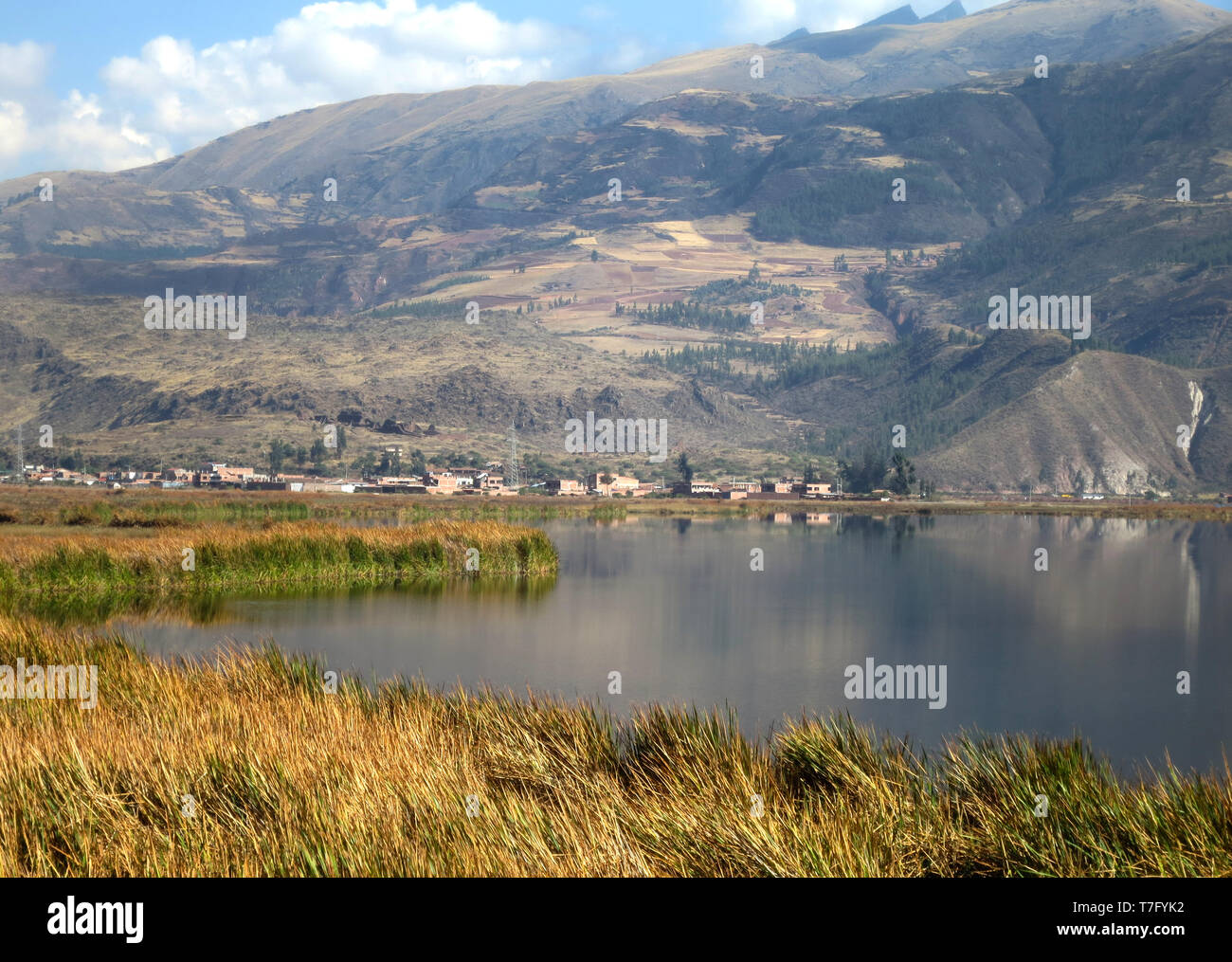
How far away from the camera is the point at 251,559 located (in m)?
38.0

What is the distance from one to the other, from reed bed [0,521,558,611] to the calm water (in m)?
2.54

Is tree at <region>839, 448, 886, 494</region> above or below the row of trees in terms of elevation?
below

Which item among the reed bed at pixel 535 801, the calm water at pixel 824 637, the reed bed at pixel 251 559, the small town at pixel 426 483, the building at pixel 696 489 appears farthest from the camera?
the building at pixel 696 489

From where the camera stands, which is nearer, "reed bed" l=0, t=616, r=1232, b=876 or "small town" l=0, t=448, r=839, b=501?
"reed bed" l=0, t=616, r=1232, b=876

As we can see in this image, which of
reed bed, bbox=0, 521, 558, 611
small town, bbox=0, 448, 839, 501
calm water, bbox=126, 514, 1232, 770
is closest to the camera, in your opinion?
calm water, bbox=126, 514, 1232, 770

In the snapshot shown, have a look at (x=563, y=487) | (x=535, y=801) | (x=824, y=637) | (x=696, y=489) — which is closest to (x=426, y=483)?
(x=563, y=487)

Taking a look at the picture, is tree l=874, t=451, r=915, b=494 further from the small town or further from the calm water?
the calm water

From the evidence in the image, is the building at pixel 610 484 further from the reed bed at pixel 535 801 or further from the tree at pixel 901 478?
the reed bed at pixel 535 801

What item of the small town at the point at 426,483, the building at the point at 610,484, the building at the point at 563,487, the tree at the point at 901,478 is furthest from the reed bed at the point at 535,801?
the building at the point at 610,484

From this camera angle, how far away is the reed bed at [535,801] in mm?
10148

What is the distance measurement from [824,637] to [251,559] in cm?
1640

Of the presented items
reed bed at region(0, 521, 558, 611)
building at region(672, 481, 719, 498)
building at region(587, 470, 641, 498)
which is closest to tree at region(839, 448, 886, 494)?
building at region(672, 481, 719, 498)

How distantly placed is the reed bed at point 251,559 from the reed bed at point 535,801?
16.2 m

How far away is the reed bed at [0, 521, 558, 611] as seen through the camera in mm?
33938
